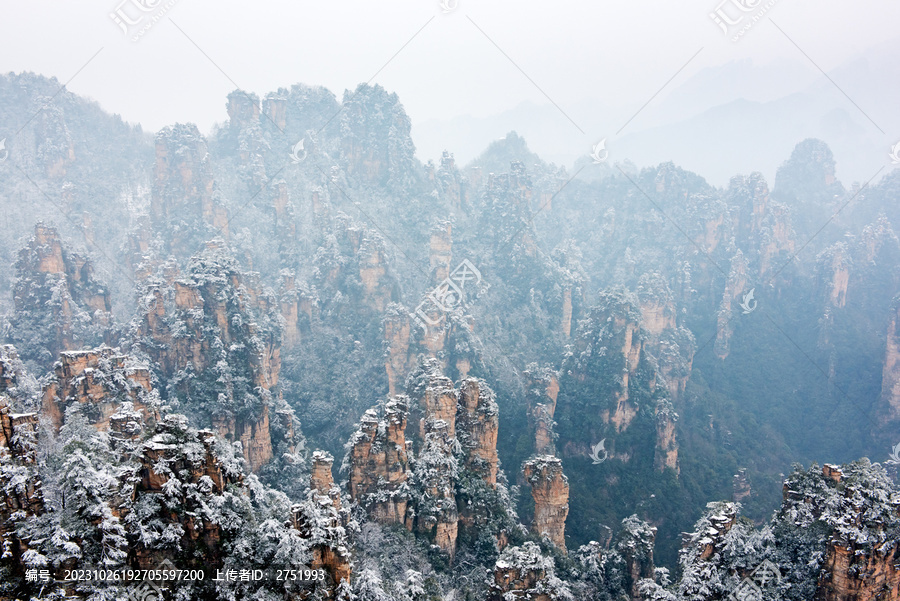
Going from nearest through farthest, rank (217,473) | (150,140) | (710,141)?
(217,473) < (150,140) < (710,141)

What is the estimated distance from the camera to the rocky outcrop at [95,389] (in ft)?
→ 115

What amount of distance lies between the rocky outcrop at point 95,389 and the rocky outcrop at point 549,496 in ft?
78.5

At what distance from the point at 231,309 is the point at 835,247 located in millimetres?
74923

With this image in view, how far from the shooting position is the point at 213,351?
148 feet

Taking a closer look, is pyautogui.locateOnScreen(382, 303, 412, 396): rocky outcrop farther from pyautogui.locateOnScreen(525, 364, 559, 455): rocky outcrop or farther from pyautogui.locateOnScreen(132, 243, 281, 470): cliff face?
pyautogui.locateOnScreen(132, 243, 281, 470): cliff face

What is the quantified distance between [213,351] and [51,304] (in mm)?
18030

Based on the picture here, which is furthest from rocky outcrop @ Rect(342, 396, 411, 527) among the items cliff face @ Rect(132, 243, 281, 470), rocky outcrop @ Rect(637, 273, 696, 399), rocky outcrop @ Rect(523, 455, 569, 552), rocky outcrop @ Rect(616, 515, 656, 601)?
rocky outcrop @ Rect(637, 273, 696, 399)

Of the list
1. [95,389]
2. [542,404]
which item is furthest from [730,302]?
[95,389]

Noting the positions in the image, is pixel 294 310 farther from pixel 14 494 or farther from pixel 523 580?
pixel 14 494

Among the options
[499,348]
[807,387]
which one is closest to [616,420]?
[499,348]

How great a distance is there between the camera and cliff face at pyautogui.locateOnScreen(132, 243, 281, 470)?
4394 centimetres

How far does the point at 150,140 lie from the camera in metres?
91.3

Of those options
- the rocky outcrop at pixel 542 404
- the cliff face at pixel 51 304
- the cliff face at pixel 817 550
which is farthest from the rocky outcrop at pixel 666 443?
the cliff face at pixel 51 304

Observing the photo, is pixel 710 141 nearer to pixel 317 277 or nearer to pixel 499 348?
pixel 499 348
